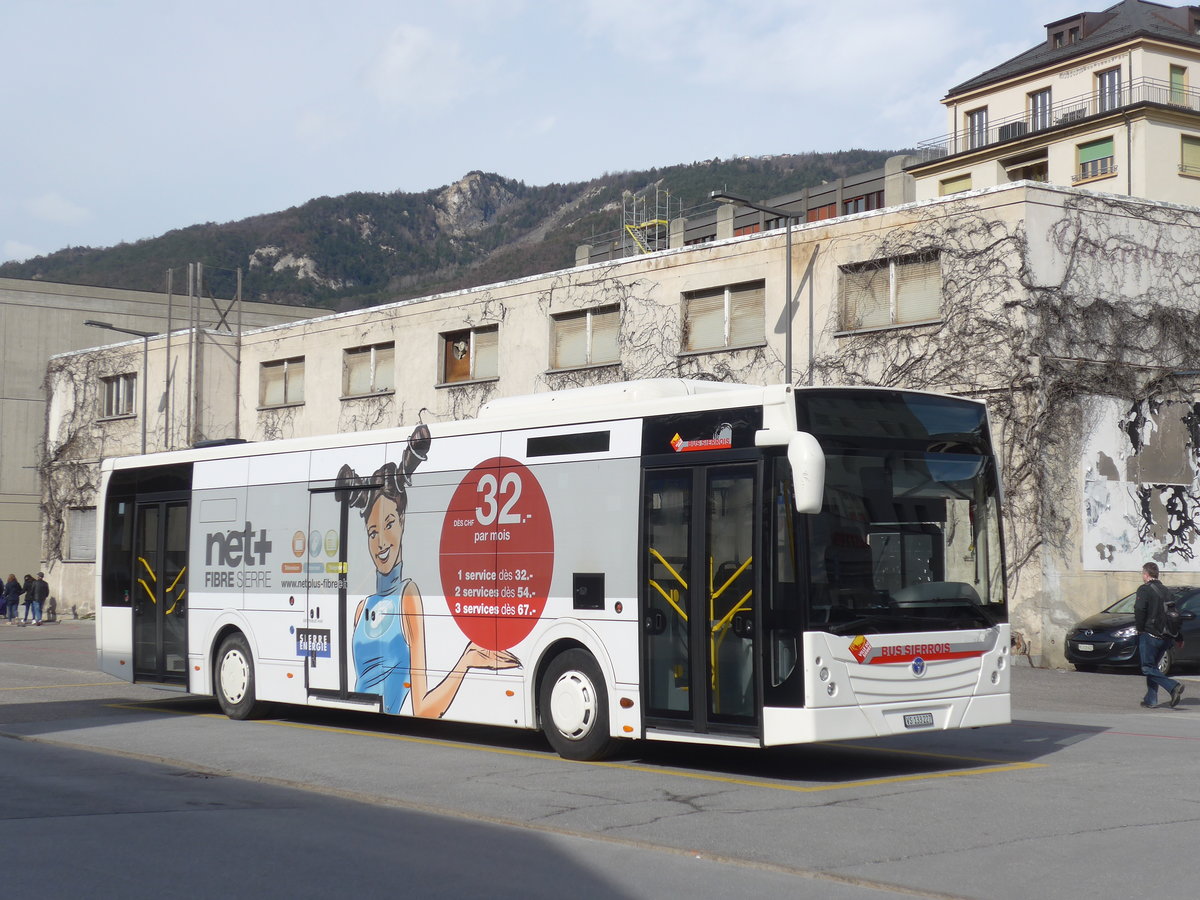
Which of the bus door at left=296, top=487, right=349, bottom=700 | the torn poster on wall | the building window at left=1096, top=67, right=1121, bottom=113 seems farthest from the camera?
the building window at left=1096, top=67, right=1121, bottom=113

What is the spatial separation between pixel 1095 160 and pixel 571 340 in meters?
39.2

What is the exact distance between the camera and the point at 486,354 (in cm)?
3481

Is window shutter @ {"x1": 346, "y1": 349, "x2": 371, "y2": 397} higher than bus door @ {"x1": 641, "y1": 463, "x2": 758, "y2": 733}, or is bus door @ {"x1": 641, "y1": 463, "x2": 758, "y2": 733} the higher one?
window shutter @ {"x1": 346, "y1": 349, "x2": 371, "y2": 397}

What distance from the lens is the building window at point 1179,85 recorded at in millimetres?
64438

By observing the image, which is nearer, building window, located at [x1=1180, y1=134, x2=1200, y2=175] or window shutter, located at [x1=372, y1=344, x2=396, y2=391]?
window shutter, located at [x1=372, y1=344, x2=396, y2=391]

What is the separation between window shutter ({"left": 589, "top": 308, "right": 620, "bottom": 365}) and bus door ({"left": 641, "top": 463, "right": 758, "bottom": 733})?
2024cm

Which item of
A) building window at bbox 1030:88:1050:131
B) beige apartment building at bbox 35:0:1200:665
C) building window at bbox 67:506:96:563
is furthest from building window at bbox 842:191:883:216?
beige apartment building at bbox 35:0:1200:665

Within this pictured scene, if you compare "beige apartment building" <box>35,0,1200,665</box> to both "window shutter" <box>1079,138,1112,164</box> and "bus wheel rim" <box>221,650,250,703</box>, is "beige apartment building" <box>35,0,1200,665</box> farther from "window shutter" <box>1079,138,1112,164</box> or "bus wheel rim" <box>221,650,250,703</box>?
"window shutter" <box>1079,138,1112,164</box>

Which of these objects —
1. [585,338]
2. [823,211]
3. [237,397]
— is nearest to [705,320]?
[585,338]

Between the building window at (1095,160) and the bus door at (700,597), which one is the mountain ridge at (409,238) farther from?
the bus door at (700,597)

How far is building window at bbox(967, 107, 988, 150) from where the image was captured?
235ft

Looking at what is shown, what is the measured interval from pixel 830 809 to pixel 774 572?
1821mm

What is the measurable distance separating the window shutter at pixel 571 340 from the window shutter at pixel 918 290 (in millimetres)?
8225

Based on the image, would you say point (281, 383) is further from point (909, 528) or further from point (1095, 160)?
point (1095, 160)
